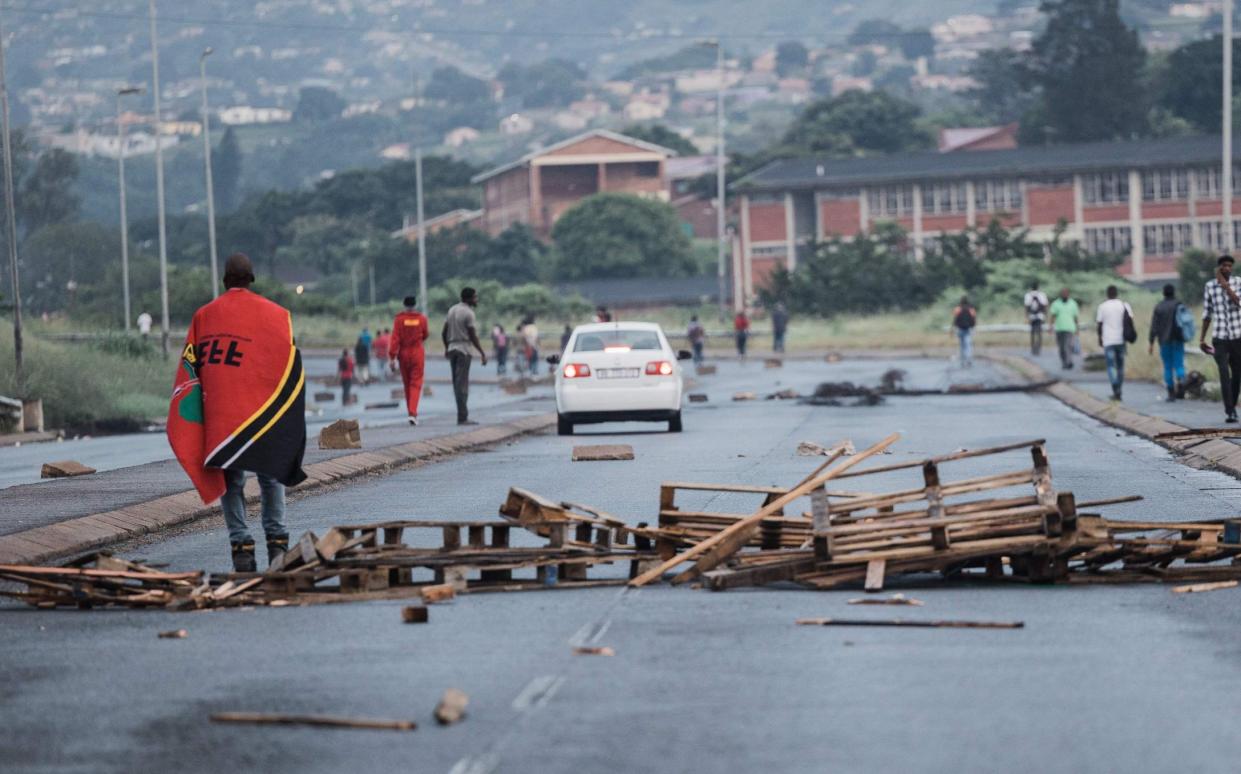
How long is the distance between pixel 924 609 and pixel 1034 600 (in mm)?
665

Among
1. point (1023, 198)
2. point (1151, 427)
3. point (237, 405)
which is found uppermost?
point (1023, 198)

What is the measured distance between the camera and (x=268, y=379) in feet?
41.2

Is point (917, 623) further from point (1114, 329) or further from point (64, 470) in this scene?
point (1114, 329)

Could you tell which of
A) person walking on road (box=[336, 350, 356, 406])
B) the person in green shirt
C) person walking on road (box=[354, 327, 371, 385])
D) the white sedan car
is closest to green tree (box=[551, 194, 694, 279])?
person walking on road (box=[354, 327, 371, 385])

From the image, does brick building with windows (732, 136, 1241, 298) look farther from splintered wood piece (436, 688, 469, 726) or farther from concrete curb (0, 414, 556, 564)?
splintered wood piece (436, 688, 469, 726)

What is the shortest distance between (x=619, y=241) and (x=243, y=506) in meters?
112

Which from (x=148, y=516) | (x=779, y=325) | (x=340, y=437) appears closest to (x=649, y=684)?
(x=148, y=516)

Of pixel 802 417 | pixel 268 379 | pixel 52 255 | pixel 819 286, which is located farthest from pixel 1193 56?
pixel 268 379

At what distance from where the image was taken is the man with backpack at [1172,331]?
98.3 feet

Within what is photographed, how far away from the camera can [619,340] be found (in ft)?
97.9

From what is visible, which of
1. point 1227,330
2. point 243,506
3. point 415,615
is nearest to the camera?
point 415,615

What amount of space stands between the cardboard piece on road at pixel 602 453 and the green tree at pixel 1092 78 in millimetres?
112030

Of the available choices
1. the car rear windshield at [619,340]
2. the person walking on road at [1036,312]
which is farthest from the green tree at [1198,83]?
the car rear windshield at [619,340]

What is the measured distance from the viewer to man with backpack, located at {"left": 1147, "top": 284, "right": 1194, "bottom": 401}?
2995 centimetres
